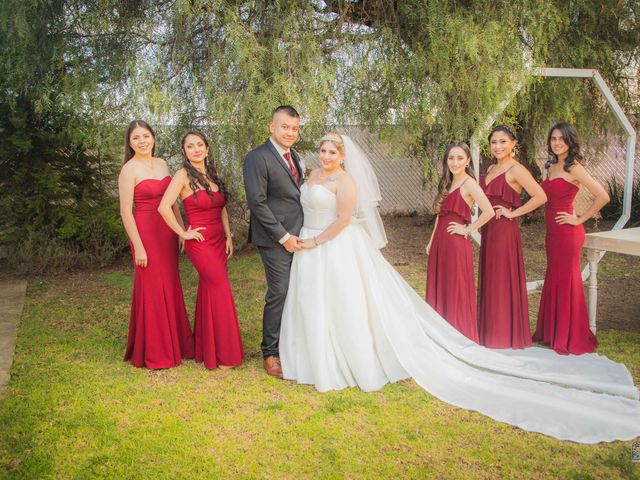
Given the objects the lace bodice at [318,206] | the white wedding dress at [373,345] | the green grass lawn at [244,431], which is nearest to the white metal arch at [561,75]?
the white wedding dress at [373,345]

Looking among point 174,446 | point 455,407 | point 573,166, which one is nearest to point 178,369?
point 174,446

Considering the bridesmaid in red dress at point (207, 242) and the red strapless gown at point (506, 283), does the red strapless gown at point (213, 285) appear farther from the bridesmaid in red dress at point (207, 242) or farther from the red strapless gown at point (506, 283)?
the red strapless gown at point (506, 283)

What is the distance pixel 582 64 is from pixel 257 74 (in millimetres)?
5037

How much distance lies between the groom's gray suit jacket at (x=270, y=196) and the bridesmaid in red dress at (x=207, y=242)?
38 centimetres

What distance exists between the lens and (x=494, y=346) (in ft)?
16.7

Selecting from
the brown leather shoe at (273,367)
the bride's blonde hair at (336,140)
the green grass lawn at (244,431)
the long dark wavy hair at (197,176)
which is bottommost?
the green grass lawn at (244,431)

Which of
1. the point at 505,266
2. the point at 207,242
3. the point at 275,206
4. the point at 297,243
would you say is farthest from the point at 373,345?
the point at 207,242

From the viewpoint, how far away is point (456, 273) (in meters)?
4.98

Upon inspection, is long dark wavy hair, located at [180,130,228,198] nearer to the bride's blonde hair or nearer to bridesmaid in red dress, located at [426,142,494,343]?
the bride's blonde hair

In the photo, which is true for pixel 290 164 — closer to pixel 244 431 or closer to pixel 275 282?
pixel 275 282

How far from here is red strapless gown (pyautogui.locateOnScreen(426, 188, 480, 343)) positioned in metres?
4.98

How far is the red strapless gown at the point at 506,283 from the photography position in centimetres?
509

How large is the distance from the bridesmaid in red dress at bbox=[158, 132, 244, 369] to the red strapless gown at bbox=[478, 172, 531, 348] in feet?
7.33

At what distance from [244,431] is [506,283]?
264 centimetres
